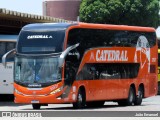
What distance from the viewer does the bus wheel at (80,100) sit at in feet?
99.3

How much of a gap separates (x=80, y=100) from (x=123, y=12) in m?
49.1

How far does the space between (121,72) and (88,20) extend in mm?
46164

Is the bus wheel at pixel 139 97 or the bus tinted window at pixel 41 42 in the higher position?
the bus tinted window at pixel 41 42

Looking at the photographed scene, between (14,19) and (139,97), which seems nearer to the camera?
(139,97)

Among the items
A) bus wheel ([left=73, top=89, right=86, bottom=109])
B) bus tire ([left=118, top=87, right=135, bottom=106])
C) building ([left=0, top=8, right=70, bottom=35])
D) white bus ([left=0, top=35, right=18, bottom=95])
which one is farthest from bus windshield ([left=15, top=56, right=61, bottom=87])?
white bus ([left=0, top=35, right=18, bottom=95])

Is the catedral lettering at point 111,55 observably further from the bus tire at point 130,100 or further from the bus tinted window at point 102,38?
the bus tire at point 130,100

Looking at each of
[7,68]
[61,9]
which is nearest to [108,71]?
[7,68]

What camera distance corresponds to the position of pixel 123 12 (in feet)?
259

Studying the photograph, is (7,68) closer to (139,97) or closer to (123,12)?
(139,97)

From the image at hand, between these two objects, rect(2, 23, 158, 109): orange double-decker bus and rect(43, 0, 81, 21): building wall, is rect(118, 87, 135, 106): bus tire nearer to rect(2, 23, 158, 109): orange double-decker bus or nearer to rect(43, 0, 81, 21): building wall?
rect(2, 23, 158, 109): orange double-decker bus

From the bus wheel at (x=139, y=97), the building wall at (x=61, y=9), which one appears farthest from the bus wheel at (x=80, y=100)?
the building wall at (x=61, y=9)

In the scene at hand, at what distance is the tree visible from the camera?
255 feet

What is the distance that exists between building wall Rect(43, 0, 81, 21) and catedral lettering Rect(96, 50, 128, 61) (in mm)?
48893

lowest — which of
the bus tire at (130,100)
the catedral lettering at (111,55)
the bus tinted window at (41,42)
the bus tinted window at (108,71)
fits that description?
the bus tire at (130,100)
